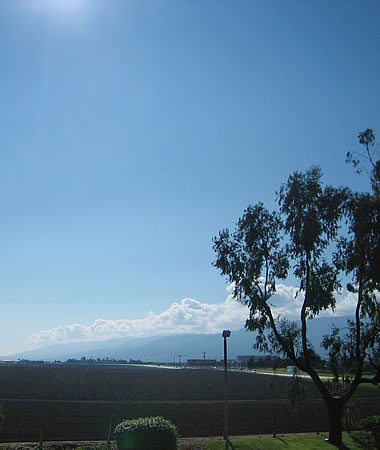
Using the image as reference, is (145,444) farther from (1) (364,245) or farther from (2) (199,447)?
(1) (364,245)

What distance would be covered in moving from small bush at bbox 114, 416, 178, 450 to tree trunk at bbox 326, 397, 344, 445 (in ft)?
34.5

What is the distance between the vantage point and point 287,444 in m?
25.6

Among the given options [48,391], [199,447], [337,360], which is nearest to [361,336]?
[337,360]

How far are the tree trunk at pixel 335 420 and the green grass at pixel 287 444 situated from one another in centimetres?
46

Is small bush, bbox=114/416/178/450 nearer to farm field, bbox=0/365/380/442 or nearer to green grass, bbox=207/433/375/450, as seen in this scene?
green grass, bbox=207/433/375/450

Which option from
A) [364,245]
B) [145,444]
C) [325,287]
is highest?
[364,245]

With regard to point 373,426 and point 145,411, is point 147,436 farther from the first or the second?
point 145,411

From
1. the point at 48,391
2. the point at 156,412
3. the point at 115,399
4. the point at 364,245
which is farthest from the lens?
the point at 48,391

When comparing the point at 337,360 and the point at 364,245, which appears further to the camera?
the point at 337,360

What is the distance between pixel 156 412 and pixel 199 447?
762 inches

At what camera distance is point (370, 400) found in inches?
2295

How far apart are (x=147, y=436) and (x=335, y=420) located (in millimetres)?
12198

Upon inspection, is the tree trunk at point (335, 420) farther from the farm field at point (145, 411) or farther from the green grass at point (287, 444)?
the farm field at point (145, 411)

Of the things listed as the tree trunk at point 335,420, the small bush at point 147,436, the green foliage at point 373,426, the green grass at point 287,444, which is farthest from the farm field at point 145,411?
the green foliage at point 373,426
